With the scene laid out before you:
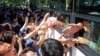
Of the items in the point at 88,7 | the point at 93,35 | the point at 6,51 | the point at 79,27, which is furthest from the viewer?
the point at 79,27

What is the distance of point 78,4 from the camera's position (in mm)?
3652

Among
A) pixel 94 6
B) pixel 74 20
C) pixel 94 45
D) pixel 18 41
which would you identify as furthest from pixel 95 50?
pixel 74 20

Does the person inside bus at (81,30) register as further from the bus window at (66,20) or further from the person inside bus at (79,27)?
the bus window at (66,20)

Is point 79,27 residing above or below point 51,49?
below

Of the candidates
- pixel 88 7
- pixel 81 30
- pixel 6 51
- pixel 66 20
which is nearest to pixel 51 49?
pixel 6 51

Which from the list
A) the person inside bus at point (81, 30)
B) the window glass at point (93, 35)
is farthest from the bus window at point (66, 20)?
the window glass at point (93, 35)

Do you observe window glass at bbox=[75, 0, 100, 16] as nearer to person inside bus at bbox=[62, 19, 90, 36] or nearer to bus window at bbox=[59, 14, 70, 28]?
person inside bus at bbox=[62, 19, 90, 36]

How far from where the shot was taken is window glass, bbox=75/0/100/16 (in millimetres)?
2849

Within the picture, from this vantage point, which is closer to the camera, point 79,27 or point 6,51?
point 6,51

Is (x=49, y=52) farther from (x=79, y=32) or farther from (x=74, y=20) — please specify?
(x=74, y=20)

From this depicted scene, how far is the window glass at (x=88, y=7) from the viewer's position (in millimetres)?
2849

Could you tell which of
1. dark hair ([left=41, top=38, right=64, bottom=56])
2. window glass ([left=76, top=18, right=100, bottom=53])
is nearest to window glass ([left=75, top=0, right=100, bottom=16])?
window glass ([left=76, top=18, right=100, bottom=53])

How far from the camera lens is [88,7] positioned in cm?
314

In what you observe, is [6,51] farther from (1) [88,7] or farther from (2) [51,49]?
(1) [88,7]
